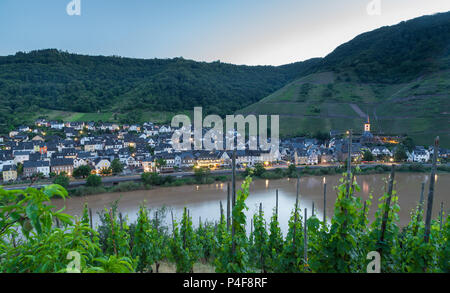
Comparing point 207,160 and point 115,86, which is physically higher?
point 115,86

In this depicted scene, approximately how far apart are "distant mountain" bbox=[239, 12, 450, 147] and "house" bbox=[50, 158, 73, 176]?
32.9 metres

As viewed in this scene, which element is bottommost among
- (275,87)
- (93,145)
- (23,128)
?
(93,145)

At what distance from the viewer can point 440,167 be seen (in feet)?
80.3

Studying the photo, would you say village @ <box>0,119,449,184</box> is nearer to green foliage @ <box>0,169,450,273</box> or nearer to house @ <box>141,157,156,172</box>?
house @ <box>141,157,156,172</box>

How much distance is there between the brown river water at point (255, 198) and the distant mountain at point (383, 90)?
70.4ft

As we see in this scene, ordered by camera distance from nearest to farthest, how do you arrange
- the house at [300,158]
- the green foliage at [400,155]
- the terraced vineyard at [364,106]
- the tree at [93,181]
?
1. the tree at [93,181]
2. the green foliage at [400,155]
3. the house at [300,158]
4. the terraced vineyard at [364,106]

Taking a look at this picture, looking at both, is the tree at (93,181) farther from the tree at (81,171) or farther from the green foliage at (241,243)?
the green foliage at (241,243)

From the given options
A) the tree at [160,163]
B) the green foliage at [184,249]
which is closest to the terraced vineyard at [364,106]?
the tree at [160,163]

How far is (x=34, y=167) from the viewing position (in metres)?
22.9

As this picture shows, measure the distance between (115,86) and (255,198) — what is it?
66.1 meters

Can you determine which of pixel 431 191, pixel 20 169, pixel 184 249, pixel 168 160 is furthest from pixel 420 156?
pixel 20 169

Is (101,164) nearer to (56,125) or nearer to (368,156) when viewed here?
(56,125)

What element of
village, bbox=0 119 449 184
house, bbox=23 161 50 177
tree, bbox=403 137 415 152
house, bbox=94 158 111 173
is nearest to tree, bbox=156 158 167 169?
village, bbox=0 119 449 184

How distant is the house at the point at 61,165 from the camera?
2352cm
